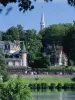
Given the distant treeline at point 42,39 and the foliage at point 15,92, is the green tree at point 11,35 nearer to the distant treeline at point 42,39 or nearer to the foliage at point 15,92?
the distant treeline at point 42,39

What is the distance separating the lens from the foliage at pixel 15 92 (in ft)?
97.3

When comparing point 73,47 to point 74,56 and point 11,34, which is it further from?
point 11,34

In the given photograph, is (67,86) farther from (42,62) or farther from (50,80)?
(42,62)

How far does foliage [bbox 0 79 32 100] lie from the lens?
1168 inches

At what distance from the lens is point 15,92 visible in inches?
1208

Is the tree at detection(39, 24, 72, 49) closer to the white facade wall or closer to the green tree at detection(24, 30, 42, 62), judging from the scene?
the green tree at detection(24, 30, 42, 62)

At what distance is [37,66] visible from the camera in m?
92.0

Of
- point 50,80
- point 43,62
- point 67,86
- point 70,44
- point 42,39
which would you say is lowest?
point 67,86

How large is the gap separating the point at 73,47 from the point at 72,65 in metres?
9.28

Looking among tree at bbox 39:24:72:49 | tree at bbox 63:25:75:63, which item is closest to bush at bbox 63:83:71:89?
tree at bbox 63:25:75:63

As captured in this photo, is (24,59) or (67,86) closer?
(67,86)

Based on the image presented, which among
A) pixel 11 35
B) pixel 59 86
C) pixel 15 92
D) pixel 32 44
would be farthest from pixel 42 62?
pixel 15 92

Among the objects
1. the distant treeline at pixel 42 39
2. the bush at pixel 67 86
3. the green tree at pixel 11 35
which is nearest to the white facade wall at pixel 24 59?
the distant treeline at pixel 42 39

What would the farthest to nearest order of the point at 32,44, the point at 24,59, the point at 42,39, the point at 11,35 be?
1. the point at 42,39
2. the point at 11,35
3. the point at 32,44
4. the point at 24,59
